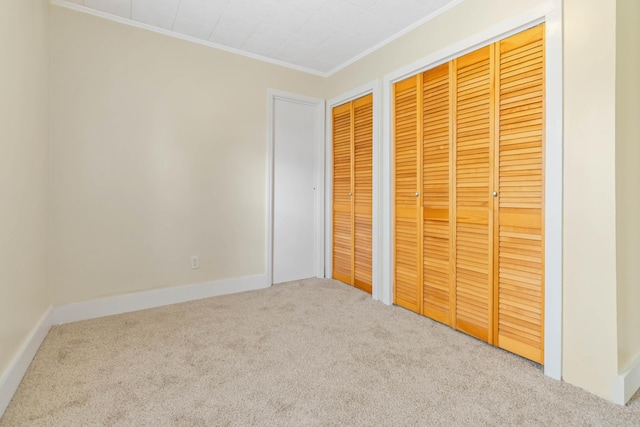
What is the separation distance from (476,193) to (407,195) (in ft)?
1.98

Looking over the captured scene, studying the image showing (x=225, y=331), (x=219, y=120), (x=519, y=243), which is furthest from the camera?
(x=219, y=120)

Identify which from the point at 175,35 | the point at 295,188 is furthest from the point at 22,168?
the point at 295,188

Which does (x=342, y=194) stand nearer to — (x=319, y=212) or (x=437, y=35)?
(x=319, y=212)

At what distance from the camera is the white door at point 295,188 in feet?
11.0

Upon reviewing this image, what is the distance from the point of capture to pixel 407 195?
2580 millimetres

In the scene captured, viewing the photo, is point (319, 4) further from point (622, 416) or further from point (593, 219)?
point (622, 416)

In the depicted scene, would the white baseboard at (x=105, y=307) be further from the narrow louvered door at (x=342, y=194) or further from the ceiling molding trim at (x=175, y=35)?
the ceiling molding trim at (x=175, y=35)

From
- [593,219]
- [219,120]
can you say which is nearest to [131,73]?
[219,120]

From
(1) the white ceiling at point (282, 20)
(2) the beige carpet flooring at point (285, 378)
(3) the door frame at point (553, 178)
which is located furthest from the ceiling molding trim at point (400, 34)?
(2) the beige carpet flooring at point (285, 378)

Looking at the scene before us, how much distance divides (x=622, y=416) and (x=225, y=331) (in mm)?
2167

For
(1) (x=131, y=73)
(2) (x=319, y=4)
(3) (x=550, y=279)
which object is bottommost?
(3) (x=550, y=279)

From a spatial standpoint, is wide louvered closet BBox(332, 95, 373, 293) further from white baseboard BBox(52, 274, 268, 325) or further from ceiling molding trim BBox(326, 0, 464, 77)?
white baseboard BBox(52, 274, 268, 325)

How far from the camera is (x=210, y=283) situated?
292 centimetres

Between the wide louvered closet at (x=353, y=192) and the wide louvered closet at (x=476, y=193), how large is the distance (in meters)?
0.40
